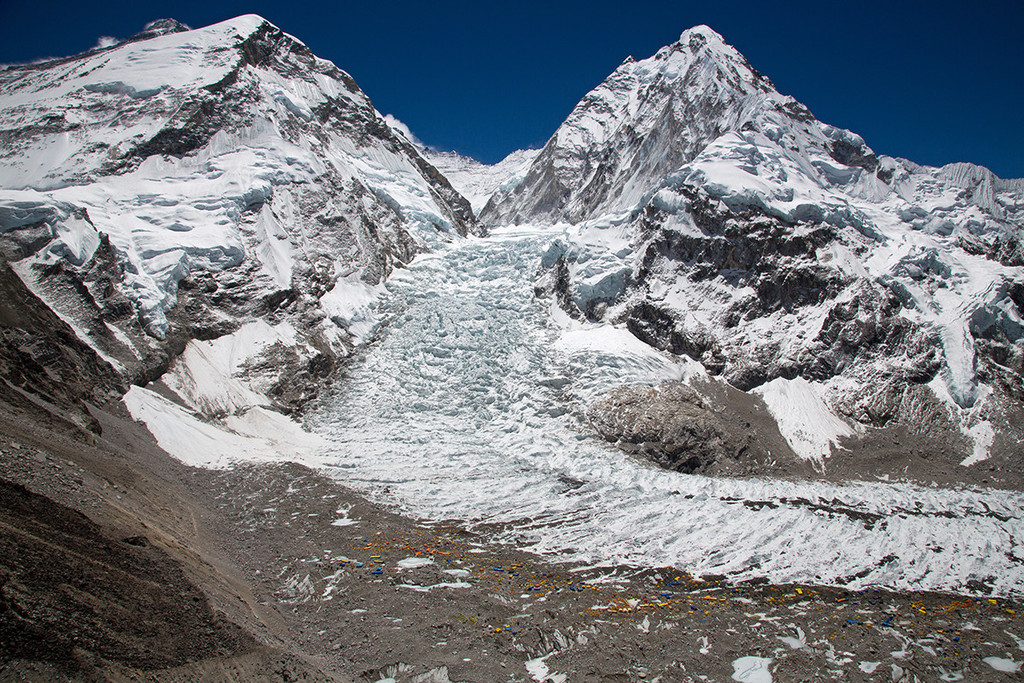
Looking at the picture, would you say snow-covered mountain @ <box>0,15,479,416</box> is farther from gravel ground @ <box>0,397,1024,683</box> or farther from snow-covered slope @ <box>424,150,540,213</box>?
snow-covered slope @ <box>424,150,540,213</box>

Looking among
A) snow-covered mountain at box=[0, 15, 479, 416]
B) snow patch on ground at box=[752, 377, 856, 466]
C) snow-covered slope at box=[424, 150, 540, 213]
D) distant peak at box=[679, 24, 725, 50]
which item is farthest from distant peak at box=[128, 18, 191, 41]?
snow patch on ground at box=[752, 377, 856, 466]

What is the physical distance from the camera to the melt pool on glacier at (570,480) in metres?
20.4

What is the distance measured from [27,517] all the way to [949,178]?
80.6 metres

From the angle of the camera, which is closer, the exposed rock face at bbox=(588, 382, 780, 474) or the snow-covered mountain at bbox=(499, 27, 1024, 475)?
the exposed rock face at bbox=(588, 382, 780, 474)

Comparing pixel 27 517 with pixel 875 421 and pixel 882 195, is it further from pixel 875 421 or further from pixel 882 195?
pixel 882 195

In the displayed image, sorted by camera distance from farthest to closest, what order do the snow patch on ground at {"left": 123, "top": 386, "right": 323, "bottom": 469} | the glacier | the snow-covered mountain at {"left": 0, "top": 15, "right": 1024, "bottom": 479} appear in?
1. the snow-covered mountain at {"left": 0, "top": 15, "right": 1024, "bottom": 479}
2. the snow patch on ground at {"left": 123, "top": 386, "right": 323, "bottom": 469}
3. the glacier

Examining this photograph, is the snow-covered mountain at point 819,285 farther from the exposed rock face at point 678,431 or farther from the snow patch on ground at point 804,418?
the exposed rock face at point 678,431

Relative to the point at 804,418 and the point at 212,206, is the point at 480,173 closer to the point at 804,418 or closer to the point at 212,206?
the point at 212,206

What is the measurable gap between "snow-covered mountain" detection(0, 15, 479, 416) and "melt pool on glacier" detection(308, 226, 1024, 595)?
15.9ft

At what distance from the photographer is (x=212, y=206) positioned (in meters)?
44.7

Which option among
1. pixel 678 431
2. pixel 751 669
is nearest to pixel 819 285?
pixel 678 431

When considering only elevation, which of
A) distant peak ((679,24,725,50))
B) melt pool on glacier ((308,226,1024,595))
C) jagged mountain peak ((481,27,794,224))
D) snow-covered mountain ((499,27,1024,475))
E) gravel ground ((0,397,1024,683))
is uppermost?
distant peak ((679,24,725,50))

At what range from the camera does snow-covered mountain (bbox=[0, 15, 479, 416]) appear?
32.4 metres

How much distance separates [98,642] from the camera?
8602mm
